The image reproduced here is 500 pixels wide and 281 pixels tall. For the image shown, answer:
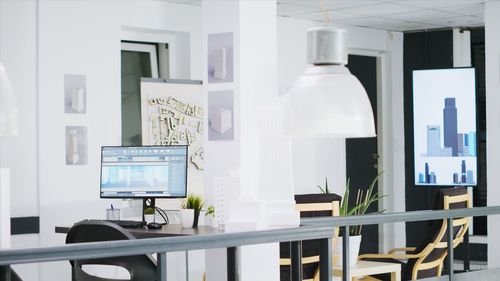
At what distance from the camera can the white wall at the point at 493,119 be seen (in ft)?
30.0

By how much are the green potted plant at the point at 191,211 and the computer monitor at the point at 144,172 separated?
0.94 ft

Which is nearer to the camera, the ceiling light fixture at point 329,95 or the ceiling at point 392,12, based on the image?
the ceiling light fixture at point 329,95

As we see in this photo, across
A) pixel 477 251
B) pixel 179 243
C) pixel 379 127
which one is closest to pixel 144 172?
pixel 179 243

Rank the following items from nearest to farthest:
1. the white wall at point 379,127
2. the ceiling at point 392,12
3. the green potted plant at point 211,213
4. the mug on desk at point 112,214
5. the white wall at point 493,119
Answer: the green potted plant at point 211,213
the mug on desk at point 112,214
the ceiling at point 392,12
the white wall at point 493,119
the white wall at point 379,127

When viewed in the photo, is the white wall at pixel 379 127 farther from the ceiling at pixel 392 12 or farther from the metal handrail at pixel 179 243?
the metal handrail at pixel 179 243

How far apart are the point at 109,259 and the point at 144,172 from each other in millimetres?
1921

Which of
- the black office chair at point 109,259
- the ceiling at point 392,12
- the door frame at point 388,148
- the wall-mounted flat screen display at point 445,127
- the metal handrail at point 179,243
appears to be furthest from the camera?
the door frame at point 388,148

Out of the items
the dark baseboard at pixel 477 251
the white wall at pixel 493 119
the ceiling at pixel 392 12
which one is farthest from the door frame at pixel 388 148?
the white wall at pixel 493 119

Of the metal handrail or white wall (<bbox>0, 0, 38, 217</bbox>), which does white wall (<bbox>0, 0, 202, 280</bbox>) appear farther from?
the metal handrail

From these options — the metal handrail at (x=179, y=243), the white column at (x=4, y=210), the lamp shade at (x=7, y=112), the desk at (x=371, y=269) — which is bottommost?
the desk at (x=371, y=269)

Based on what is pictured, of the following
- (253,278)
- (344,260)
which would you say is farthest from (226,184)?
(344,260)

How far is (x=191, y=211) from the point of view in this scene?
632cm

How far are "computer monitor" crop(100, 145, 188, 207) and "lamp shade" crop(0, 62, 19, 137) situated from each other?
3545 millimetres

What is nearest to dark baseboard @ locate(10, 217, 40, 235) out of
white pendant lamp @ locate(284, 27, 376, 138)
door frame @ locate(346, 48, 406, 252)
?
white pendant lamp @ locate(284, 27, 376, 138)
